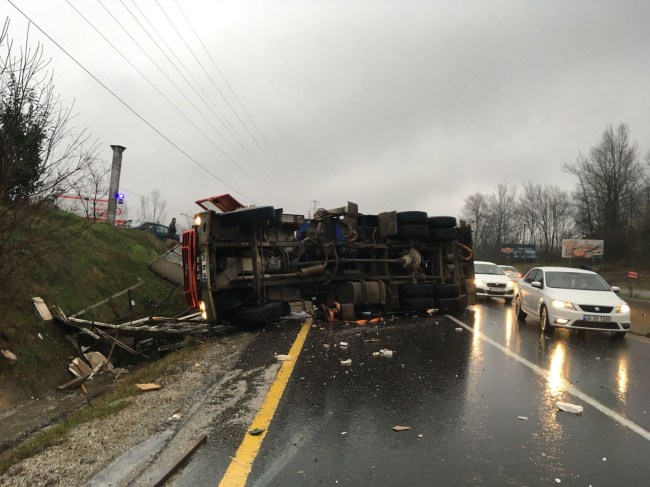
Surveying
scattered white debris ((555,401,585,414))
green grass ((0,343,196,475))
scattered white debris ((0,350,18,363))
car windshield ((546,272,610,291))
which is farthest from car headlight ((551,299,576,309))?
scattered white debris ((0,350,18,363))

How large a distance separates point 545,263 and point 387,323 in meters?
67.2

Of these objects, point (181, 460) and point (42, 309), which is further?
point (42, 309)

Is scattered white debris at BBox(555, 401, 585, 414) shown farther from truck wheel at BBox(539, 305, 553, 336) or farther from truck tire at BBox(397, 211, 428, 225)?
truck tire at BBox(397, 211, 428, 225)

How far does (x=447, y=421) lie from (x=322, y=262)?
22.0 ft

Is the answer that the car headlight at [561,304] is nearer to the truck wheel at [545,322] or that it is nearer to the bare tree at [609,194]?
the truck wheel at [545,322]

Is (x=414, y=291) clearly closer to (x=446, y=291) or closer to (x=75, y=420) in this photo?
(x=446, y=291)

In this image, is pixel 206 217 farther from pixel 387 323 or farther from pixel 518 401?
pixel 518 401

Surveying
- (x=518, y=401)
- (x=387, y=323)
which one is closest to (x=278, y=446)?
(x=518, y=401)

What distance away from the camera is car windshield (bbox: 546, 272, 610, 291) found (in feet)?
34.1

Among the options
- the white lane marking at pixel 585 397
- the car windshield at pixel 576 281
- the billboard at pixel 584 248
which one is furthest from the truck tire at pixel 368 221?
the billboard at pixel 584 248

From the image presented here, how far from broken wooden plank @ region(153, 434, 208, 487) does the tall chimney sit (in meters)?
17.0

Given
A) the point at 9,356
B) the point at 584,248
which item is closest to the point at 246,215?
the point at 9,356

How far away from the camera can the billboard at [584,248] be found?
56531mm

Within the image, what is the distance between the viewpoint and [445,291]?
40.4 feet
